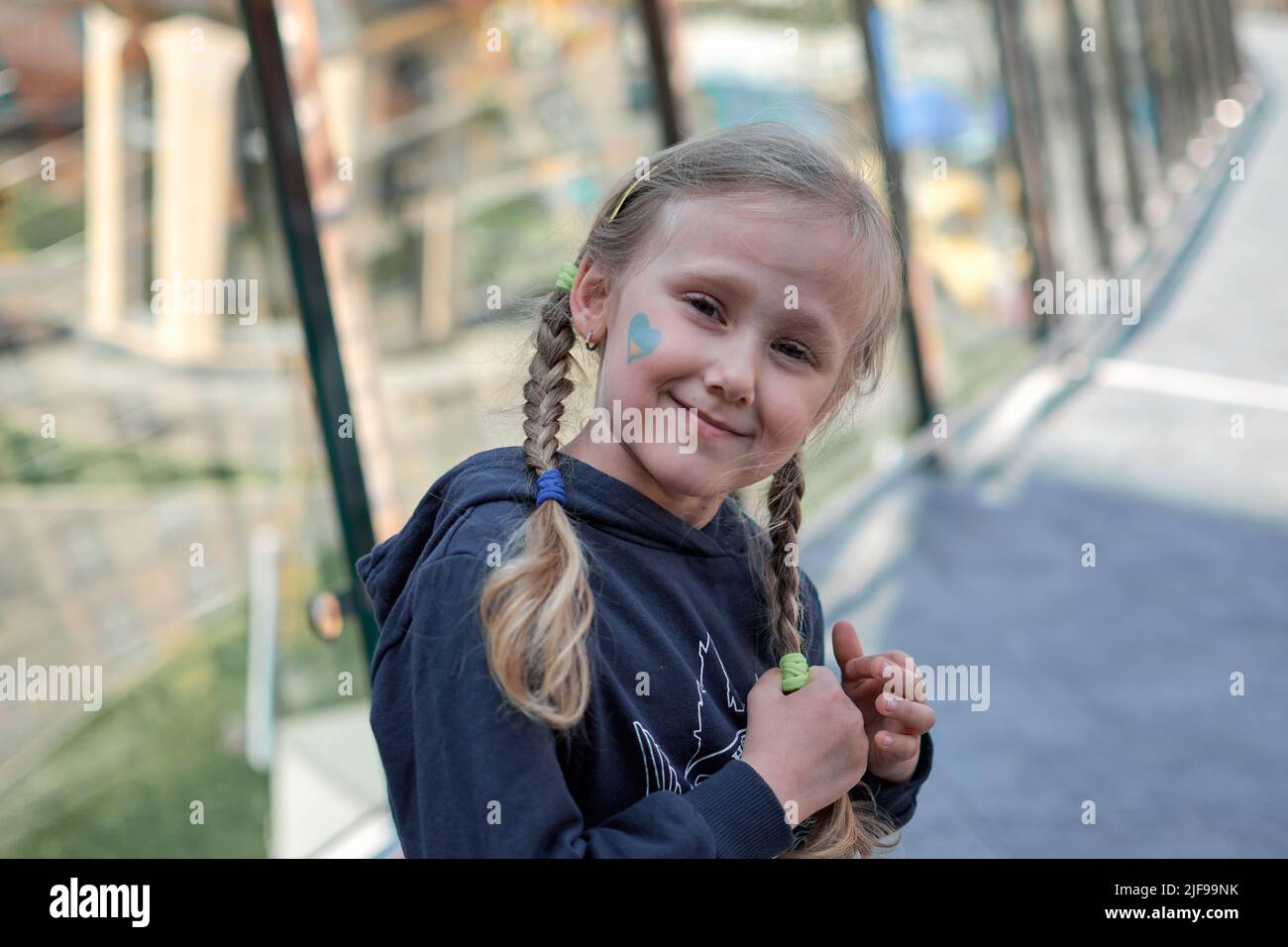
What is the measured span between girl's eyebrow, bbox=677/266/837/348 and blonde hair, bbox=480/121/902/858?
0.05m

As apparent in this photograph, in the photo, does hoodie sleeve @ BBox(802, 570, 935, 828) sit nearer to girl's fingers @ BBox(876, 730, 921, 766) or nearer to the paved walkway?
girl's fingers @ BBox(876, 730, 921, 766)

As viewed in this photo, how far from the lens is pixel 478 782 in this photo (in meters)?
0.88

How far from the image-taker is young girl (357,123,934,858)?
909mm

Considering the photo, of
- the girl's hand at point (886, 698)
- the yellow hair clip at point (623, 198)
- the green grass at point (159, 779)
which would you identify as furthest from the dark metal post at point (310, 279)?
the girl's hand at point (886, 698)

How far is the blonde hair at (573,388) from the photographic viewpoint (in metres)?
0.92

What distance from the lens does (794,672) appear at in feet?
3.51

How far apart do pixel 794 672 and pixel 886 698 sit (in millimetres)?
95

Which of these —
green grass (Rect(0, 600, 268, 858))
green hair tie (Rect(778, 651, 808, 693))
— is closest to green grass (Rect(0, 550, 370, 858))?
green grass (Rect(0, 600, 268, 858))

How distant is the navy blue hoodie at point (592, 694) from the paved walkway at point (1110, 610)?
6.23ft

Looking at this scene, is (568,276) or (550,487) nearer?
(550,487)

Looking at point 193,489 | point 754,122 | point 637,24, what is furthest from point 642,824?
point 637,24

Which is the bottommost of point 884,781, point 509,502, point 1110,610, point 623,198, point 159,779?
point 1110,610

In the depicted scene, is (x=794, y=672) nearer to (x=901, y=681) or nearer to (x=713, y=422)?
(x=901, y=681)

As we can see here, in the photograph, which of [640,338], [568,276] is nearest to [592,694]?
[640,338]
